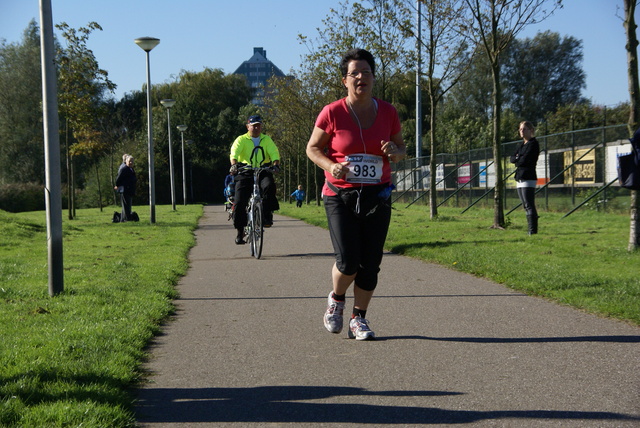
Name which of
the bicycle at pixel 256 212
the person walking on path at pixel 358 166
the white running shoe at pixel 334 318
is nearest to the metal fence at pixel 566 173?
the bicycle at pixel 256 212

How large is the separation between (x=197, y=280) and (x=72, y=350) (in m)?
4.36

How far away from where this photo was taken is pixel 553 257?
10.3 meters

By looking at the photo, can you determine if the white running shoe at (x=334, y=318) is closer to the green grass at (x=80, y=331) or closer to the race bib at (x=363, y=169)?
the race bib at (x=363, y=169)

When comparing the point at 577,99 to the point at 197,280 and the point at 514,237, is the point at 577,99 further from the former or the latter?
the point at 197,280

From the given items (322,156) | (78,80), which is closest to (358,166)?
(322,156)

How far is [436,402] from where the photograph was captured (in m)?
3.99

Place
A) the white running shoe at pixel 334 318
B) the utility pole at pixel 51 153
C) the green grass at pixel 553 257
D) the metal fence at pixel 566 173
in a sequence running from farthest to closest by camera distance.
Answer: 1. the metal fence at pixel 566 173
2. the utility pole at pixel 51 153
3. the green grass at pixel 553 257
4. the white running shoe at pixel 334 318

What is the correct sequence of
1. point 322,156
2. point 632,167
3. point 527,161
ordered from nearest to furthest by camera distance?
point 632,167 < point 322,156 < point 527,161

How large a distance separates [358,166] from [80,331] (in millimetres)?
2382

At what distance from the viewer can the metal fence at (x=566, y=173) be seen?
1888 centimetres

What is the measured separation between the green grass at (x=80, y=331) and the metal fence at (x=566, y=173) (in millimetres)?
10810

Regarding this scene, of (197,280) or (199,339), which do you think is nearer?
(199,339)

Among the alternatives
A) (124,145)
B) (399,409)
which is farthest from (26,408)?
(124,145)

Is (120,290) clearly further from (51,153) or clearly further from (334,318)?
(334,318)
